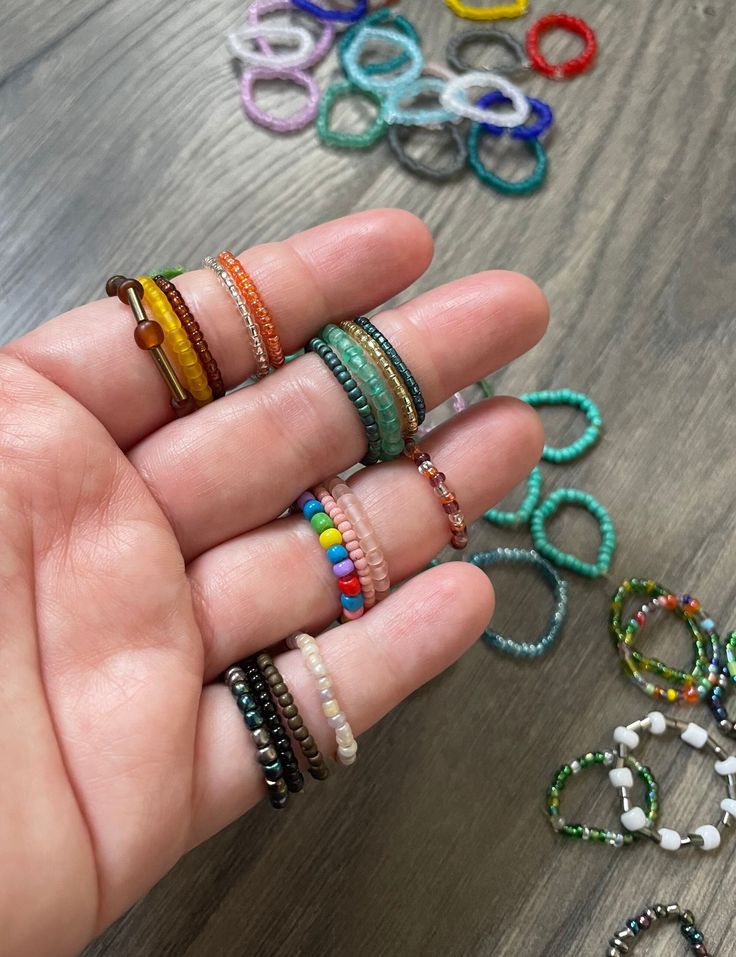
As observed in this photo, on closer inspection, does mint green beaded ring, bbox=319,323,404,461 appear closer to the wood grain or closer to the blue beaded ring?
the wood grain

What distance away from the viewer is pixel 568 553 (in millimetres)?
1255

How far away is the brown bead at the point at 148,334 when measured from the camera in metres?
0.98

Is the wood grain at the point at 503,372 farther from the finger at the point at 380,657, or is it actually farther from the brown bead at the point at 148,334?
the brown bead at the point at 148,334

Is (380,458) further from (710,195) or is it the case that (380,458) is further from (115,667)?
(710,195)

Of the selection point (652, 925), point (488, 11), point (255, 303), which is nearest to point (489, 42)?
point (488, 11)

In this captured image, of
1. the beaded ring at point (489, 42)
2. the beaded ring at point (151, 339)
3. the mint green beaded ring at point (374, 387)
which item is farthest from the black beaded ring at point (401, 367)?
the beaded ring at point (489, 42)

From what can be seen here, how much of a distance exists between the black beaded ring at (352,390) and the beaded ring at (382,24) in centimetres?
71

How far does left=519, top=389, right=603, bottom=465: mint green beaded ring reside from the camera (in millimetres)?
1294

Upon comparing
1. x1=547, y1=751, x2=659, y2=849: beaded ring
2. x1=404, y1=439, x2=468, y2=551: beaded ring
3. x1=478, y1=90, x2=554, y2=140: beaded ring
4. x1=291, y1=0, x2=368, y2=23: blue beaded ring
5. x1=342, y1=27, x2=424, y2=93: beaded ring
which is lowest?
x1=547, y1=751, x2=659, y2=849: beaded ring

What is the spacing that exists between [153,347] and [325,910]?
0.69 metres

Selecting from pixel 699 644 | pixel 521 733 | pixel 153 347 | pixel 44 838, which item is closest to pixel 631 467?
pixel 699 644

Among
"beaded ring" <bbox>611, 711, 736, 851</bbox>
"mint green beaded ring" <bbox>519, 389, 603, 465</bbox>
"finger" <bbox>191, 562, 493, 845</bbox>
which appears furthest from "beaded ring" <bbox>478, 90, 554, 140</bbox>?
"beaded ring" <bbox>611, 711, 736, 851</bbox>

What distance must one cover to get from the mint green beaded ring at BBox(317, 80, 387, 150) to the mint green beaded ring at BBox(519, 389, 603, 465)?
0.53m

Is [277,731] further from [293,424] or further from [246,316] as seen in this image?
[246,316]
